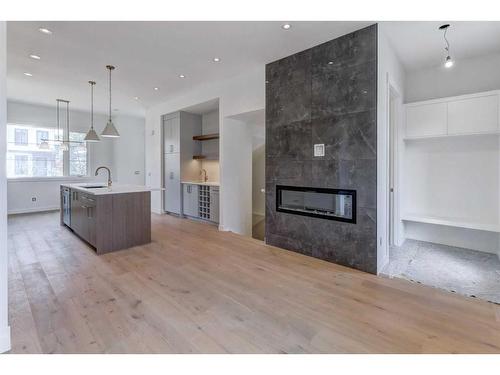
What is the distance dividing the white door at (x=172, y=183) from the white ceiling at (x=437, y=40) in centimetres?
484

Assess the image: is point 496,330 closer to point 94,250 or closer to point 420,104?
point 420,104

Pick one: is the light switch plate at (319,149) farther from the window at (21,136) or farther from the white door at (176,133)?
the window at (21,136)

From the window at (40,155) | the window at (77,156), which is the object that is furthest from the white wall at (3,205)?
the window at (77,156)

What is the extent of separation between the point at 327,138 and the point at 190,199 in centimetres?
382

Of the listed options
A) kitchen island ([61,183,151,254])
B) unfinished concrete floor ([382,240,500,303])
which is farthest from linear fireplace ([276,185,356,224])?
kitchen island ([61,183,151,254])

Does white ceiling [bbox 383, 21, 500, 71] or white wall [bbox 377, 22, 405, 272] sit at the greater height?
white ceiling [bbox 383, 21, 500, 71]

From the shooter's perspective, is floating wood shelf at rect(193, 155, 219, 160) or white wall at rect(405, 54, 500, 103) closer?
white wall at rect(405, 54, 500, 103)

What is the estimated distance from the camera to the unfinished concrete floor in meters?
2.63

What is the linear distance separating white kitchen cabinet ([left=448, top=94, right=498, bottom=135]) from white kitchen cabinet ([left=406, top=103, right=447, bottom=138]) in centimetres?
9

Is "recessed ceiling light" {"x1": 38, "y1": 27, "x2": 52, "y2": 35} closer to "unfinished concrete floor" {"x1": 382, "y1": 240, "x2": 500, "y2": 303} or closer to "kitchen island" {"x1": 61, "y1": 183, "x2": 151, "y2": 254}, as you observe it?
"kitchen island" {"x1": 61, "y1": 183, "x2": 151, "y2": 254}

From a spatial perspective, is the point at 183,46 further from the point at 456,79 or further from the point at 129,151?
the point at 129,151

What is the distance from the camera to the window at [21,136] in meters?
6.47

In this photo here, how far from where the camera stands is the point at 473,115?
11.3 feet
